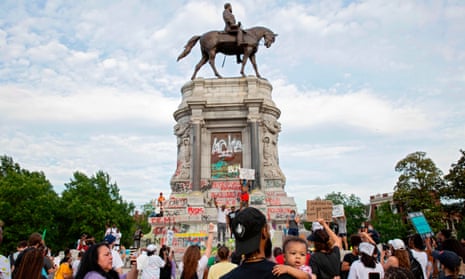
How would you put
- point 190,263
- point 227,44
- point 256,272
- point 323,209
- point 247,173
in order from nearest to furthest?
point 256,272
point 190,263
point 323,209
point 247,173
point 227,44

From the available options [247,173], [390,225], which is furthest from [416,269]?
[390,225]

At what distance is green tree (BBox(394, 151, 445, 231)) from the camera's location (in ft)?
132

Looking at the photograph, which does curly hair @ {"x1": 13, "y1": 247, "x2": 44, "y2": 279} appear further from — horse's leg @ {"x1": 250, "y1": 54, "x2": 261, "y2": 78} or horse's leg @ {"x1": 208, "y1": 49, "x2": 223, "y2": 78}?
horse's leg @ {"x1": 250, "y1": 54, "x2": 261, "y2": 78}

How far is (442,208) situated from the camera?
1597 inches

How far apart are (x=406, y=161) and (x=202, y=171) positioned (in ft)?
96.9

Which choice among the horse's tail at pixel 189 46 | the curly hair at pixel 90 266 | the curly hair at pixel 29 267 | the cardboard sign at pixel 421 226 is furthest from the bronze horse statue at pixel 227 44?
the curly hair at pixel 29 267

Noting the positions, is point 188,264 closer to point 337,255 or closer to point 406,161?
point 337,255

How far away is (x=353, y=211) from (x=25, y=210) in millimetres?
49587

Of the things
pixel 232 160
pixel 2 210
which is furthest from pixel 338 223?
pixel 2 210

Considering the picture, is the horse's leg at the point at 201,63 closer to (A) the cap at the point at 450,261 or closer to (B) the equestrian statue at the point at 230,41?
(B) the equestrian statue at the point at 230,41

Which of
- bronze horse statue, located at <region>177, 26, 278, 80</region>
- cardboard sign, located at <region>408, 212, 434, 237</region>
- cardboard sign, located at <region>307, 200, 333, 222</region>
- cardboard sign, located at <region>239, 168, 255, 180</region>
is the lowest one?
cardboard sign, located at <region>408, 212, 434, 237</region>

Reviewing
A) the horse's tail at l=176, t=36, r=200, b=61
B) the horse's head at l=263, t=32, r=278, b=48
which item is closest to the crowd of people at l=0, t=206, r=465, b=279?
the horse's tail at l=176, t=36, r=200, b=61

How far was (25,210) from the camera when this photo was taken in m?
Result: 39.5

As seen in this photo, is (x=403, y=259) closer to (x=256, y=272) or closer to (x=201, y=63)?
(x=256, y=272)
